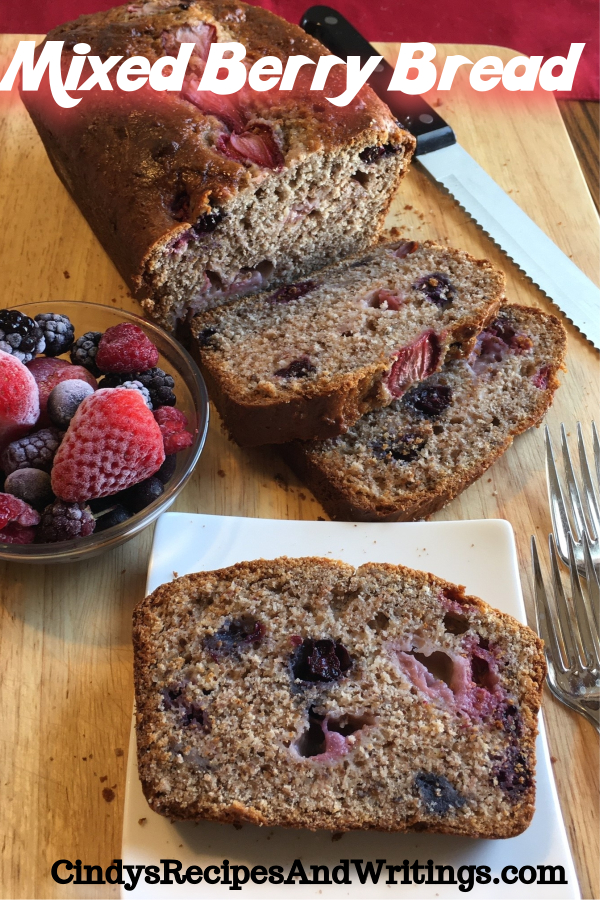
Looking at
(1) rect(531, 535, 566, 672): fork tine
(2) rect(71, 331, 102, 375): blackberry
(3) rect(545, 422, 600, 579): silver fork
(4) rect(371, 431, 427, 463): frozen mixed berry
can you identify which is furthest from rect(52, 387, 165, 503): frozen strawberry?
(3) rect(545, 422, 600, 579): silver fork

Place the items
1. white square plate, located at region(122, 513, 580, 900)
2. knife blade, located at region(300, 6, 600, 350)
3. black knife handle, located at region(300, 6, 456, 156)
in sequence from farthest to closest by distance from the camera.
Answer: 1. black knife handle, located at region(300, 6, 456, 156)
2. knife blade, located at region(300, 6, 600, 350)
3. white square plate, located at region(122, 513, 580, 900)

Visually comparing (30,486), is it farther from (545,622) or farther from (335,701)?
(545,622)

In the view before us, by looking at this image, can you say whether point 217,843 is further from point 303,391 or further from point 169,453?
point 303,391

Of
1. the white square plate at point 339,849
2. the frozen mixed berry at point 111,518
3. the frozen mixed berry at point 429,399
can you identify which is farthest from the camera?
the frozen mixed berry at point 429,399

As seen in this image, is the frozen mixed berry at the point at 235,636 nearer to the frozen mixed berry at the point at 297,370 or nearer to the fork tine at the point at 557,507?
the frozen mixed berry at the point at 297,370

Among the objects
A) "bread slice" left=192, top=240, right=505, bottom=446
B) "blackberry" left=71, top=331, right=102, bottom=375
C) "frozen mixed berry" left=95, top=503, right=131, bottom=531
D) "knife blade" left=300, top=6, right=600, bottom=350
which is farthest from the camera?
"knife blade" left=300, top=6, right=600, bottom=350

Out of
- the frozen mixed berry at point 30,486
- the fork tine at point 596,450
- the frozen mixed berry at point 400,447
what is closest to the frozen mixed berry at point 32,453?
the frozen mixed berry at point 30,486

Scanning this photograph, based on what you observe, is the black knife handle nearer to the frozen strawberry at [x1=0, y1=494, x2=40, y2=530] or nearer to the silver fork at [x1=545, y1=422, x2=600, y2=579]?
the silver fork at [x1=545, y1=422, x2=600, y2=579]

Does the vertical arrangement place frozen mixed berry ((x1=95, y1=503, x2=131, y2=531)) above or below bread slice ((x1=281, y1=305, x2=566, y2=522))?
below
